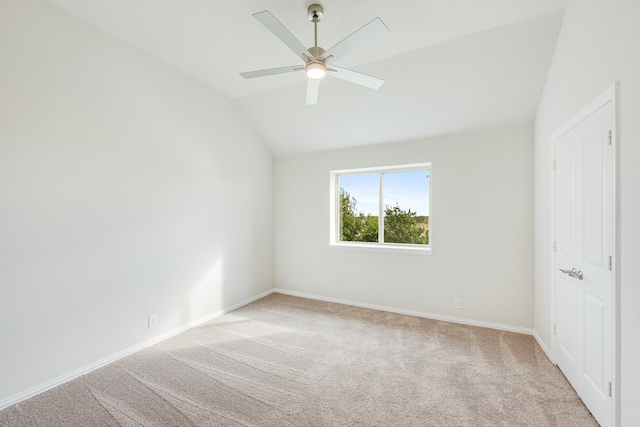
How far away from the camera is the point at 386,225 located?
417cm

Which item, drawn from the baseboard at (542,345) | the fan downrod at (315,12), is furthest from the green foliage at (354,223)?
the fan downrod at (315,12)

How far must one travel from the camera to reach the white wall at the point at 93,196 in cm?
198

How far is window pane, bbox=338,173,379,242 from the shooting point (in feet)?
14.0

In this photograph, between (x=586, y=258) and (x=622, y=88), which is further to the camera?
(x=586, y=258)

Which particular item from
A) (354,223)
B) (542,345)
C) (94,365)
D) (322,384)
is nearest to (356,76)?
(322,384)

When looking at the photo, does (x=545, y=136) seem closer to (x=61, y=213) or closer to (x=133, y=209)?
(x=133, y=209)

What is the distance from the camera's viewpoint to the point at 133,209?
2.69 metres

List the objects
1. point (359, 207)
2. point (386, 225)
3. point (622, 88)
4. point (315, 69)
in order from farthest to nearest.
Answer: point (359, 207) < point (386, 225) < point (315, 69) < point (622, 88)

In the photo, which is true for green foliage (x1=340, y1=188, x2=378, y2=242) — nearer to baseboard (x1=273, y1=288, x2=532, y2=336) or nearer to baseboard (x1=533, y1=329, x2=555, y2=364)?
baseboard (x1=273, y1=288, x2=532, y2=336)

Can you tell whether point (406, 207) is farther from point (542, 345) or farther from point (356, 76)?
point (356, 76)

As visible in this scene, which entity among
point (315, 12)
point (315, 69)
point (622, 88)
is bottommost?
point (622, 88)

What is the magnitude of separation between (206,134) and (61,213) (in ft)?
5.68

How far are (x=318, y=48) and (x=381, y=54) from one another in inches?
41.7

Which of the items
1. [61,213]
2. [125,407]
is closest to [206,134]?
[61,213]
